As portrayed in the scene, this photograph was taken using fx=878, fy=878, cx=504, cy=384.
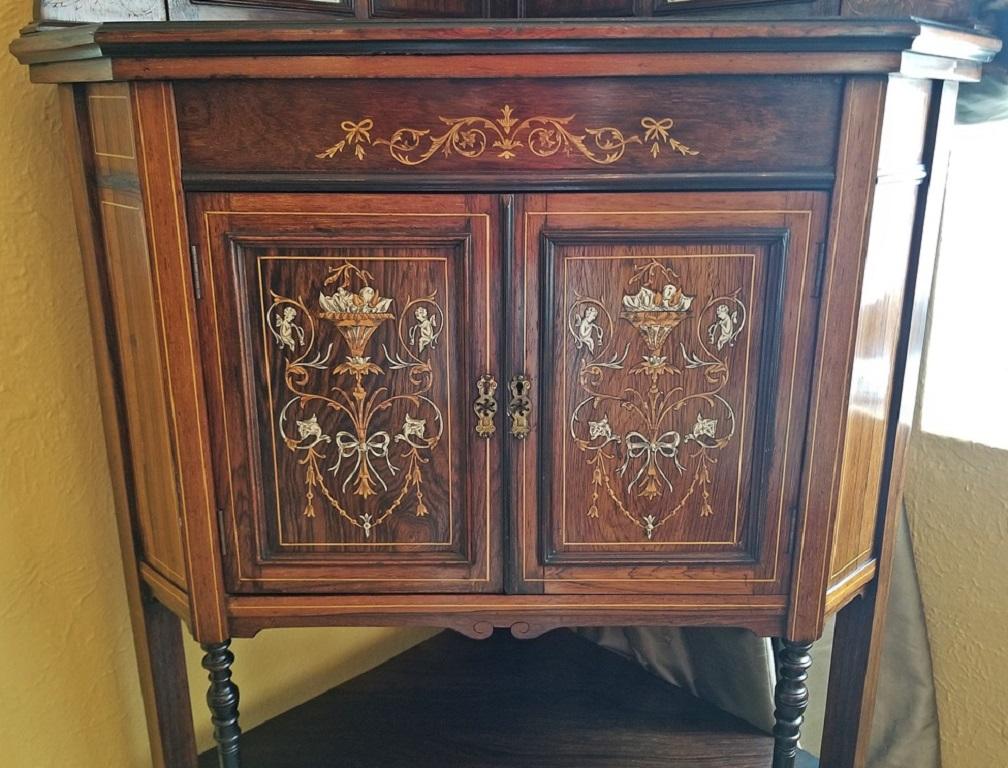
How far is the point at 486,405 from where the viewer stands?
933 mm

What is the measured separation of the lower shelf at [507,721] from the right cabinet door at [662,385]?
45cm

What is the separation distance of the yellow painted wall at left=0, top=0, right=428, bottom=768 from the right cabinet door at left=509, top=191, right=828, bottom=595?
0.61 meters

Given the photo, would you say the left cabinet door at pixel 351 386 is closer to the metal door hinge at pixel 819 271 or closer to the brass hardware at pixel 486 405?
the brass hardware at pixel 486 405

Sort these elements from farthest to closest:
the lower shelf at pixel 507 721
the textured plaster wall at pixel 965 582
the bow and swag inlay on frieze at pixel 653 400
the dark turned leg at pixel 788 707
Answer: the lower shelf at pixel 507 721 → the textured plaster wall at pixel 965 582 → the dark turned leg at pixel 788 707 → the bow and swag inlay on frieze at pixel 653 400

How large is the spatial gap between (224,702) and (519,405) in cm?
53

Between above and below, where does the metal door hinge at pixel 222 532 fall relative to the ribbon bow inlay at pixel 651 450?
below

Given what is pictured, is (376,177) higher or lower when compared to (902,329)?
higher

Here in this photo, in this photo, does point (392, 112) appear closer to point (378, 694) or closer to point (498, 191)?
point (498, 191)

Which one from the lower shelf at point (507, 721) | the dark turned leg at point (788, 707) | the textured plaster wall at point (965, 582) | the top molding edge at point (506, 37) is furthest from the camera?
the lower shelf at point (507, 721)

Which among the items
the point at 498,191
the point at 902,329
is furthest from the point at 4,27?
the point at 902,329

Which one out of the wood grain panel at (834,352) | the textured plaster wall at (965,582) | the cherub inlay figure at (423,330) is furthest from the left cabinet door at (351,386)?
the textured plaster wall at (965,582)

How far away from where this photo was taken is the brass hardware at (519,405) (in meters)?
0.93

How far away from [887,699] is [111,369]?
119 cm

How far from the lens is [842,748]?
1212mm
